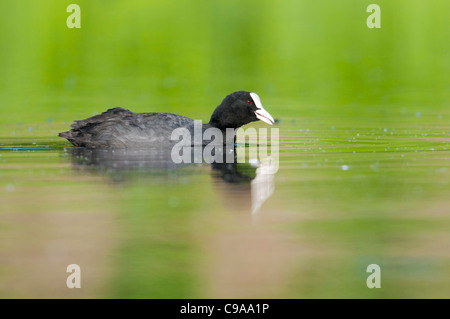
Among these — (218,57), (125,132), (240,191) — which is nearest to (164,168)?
(240,191)

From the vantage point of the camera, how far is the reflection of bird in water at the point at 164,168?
8.59m

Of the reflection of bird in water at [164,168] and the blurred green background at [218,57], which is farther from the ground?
the blurred green background at [218,57]

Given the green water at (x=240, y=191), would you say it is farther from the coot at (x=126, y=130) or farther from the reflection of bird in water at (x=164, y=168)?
the coot at (x=126, y=130)

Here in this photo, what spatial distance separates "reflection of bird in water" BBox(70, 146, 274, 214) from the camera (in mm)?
8594

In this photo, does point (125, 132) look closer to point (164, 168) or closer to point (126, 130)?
point (126, 130)

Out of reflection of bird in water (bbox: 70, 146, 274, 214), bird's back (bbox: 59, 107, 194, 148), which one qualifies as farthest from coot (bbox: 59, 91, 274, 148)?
reflection of bird in water (bbox: 70, 146, 274, 214)

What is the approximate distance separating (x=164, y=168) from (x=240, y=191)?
1.78 metres

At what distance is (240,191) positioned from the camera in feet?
28.1

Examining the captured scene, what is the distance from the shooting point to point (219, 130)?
42.3ft

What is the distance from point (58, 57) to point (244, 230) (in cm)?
2089

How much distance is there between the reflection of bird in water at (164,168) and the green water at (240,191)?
0.05m

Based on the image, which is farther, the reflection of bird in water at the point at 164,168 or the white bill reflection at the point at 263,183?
the reflection of bird in water at the point at 164,168

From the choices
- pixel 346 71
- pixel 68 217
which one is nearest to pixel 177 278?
pixel 68 217

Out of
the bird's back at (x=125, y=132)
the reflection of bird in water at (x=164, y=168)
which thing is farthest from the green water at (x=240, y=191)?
the bird's back at (x=125, y=132)
